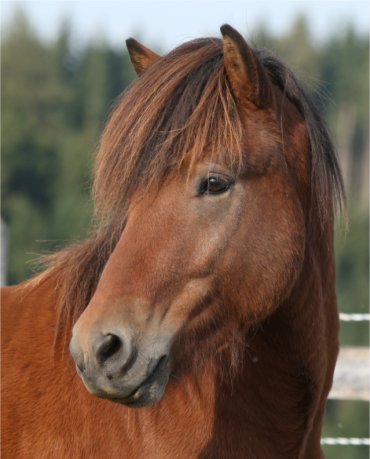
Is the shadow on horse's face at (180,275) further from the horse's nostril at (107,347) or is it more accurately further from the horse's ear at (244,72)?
the horse's ear at (244,72)

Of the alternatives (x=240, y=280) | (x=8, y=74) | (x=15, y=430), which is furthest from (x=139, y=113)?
(x=8, y=74)

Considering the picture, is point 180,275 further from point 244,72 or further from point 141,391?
point 244,72

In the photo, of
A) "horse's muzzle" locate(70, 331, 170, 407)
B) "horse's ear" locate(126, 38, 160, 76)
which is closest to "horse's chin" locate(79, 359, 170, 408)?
"horse's muzzle" locate(70, 331, 170, 407)

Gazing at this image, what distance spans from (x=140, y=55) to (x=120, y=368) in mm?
1601

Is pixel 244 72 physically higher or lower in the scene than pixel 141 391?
higher

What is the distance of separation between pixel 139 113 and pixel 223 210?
54 cm

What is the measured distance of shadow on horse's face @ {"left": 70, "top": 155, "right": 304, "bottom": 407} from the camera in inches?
129

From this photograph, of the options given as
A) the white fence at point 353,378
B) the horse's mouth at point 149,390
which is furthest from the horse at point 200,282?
the white fence at point 353,378

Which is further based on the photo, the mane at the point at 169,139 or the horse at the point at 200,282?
the mane at the point at 169,139

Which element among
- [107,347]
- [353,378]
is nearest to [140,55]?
[107,347]

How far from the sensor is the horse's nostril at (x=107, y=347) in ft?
10.6

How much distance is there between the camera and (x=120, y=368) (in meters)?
3.26

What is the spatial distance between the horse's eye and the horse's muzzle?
638mm

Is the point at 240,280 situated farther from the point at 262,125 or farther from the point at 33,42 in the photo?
the point at 33,42
